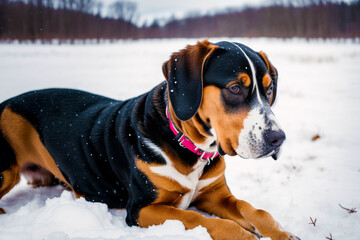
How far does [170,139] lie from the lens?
8.02 feet

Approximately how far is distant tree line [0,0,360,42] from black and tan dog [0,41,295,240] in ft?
22.4

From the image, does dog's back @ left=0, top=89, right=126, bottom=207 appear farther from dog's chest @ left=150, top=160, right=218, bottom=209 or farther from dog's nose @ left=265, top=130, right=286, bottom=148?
dog's nose @ left=265, top=130, right=286, bottom=148

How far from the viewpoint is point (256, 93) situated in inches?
87.4

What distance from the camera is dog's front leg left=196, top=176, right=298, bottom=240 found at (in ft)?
7.44

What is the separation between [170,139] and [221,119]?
1.70ft

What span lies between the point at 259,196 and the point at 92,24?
26.0m

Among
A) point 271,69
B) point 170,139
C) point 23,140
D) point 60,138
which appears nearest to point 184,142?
point 170,139

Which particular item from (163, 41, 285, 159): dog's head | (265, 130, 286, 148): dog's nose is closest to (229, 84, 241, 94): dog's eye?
(163, 41, 285, 159): dog's head

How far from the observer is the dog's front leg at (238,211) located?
2268 millimetres

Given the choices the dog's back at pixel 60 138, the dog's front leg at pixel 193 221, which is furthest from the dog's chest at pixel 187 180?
the dog's back at pixel 60 138

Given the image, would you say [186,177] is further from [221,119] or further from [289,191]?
[289,191]

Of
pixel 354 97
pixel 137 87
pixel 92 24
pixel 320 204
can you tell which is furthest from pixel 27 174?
pixel 92 24

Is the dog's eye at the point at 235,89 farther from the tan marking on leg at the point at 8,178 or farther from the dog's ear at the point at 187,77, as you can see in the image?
the tan marking on leg at the point at 8,178

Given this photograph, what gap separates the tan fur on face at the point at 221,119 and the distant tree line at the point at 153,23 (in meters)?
8.42
